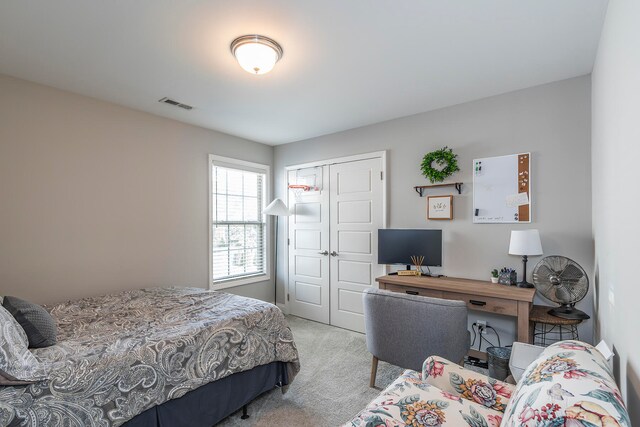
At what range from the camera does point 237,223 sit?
14.4 feet

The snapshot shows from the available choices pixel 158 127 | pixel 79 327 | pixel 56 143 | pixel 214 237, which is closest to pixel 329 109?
pixel 158 127

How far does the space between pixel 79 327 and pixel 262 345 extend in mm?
1236

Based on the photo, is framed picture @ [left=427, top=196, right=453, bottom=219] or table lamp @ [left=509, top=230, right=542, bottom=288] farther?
framed picture @ [left=427, top=196, right=453, bottom=219]

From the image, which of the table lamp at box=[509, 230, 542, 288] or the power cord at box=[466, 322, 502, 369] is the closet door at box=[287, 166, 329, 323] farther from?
the table lamp at box=[509, 230, 542, 288]

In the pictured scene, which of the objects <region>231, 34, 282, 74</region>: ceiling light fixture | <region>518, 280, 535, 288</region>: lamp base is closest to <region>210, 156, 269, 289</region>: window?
<region>231, 34, 282, 74</region>: ceiling light fixture

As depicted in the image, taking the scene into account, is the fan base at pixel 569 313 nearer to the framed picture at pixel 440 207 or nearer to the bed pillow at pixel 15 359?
the framed picture at pixel 440 207

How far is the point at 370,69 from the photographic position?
251 centimetres

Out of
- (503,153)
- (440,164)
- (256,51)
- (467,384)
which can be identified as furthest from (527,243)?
(256,51)

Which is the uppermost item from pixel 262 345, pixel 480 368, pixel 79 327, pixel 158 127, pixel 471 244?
pixel 158 127

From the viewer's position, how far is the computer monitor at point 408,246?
323 centimetres

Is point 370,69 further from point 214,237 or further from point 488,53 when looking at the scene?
point 214,237

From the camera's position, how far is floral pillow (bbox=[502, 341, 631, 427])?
2.64 feet

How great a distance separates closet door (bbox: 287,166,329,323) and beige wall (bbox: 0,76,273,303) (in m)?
1.26

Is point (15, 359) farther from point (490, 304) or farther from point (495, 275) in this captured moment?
point (495, 275)
